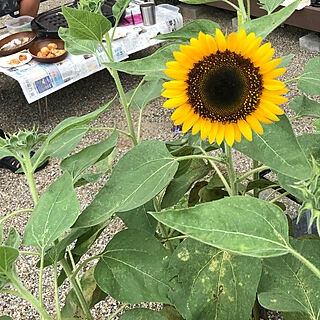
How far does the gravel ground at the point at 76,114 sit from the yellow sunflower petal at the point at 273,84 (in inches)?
53.0

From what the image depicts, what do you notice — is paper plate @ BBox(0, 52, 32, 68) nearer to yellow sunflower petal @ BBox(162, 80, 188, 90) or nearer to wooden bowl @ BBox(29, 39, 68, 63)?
wooden bowl @ BBox(29, 39, 68, 63)

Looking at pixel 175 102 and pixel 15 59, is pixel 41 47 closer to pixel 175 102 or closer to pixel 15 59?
pixel 15 59

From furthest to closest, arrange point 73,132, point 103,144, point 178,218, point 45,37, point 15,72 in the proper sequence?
point 45,37 < point 15,72 < point 73,132 < point 103,144 < point 178,218

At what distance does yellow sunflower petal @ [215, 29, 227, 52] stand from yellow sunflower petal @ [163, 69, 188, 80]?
64 mm

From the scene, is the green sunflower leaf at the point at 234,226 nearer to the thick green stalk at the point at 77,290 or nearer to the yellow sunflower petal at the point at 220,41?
the yellow sunflower petal at the point at 220,41

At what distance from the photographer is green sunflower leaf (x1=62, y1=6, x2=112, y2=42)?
2.55ft

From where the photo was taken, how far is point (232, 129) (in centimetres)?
73

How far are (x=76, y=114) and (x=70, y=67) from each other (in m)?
0.37

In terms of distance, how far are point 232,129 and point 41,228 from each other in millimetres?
327

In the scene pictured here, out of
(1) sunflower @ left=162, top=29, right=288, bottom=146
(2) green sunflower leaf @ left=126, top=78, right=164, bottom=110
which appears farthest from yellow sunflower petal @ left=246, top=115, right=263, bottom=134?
(2) green sunflower leaf @ left=126, top=78, right=164, bottom=110

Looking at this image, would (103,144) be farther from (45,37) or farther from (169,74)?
(45,37)

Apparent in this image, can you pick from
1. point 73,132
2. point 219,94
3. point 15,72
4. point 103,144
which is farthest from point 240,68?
point 15,72

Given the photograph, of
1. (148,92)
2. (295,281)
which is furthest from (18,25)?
(295,281)

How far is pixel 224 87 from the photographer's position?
0.74 metres
